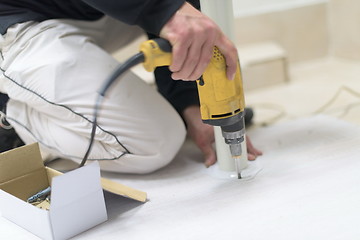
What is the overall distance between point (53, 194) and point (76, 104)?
27 centimetres

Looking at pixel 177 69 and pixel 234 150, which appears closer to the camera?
pixel 177 69

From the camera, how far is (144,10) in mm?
864

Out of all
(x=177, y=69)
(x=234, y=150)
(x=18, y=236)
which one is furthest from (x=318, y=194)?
(x=18, y=236)

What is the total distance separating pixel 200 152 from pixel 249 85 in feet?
2.08

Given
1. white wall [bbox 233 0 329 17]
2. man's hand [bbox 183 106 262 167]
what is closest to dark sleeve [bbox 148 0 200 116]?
man's hand [bbox 183 106 262 167]

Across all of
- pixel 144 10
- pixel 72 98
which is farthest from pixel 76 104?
pixel 144 10

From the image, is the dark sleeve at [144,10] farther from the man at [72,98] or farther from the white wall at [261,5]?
the white wall at [261,5]

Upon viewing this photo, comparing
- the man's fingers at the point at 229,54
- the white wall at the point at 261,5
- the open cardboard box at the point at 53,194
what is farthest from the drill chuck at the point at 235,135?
the white wall at the point at 261,5

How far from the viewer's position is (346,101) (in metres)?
1.40

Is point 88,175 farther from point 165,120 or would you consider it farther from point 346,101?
point 346,101

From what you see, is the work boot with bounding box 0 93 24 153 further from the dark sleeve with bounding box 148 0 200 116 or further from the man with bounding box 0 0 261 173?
the dark sleeve with bounding box 148 0 200 116

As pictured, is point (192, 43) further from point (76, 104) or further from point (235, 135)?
point (76, 104)

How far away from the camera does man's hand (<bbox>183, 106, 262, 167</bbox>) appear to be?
1065 mm

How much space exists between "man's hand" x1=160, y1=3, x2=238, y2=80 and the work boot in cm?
49
